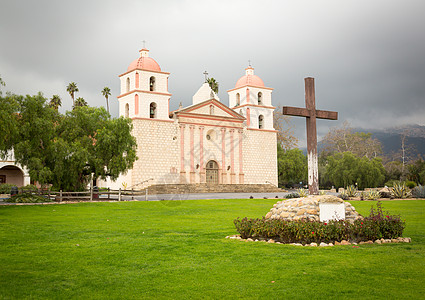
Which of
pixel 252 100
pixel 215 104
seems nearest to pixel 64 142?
pixel 215 104

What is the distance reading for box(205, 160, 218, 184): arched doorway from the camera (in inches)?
1710

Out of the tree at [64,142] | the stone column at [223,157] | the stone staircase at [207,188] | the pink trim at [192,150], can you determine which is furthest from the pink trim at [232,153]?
the tree at [64,142]

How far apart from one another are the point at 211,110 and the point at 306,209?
33933 millimetres

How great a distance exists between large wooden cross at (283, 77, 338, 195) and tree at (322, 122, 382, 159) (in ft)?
191

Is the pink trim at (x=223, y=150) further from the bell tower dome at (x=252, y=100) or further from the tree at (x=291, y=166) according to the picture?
the tree at (x=291, y=166)

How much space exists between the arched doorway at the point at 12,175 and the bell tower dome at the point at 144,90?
39.1 feet

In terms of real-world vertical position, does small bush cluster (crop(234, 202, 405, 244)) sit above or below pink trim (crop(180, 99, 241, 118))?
below

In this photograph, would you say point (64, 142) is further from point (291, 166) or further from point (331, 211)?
point (291, 166)

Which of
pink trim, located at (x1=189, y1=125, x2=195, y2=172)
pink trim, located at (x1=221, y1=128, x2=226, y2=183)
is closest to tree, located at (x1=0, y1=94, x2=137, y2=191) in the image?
pink trim, located at (x1=189, y1=125, x2=195, y2=172)

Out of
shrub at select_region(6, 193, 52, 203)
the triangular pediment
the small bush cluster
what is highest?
the triangular pediment

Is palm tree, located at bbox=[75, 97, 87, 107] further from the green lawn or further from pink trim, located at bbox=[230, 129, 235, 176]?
the green lawn

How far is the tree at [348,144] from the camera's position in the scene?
6919 centimetres

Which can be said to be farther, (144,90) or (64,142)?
(144,90)

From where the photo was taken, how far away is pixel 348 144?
236 ft
